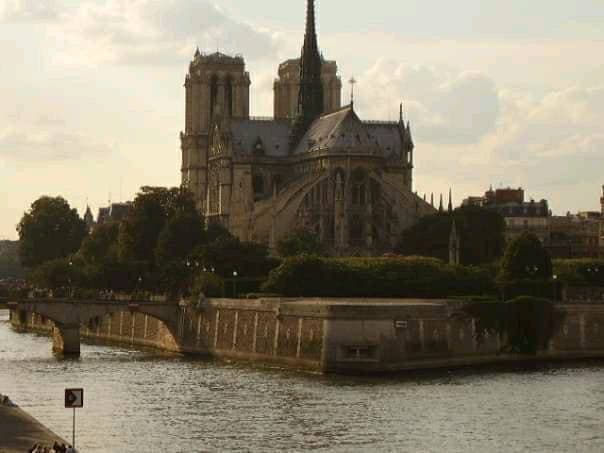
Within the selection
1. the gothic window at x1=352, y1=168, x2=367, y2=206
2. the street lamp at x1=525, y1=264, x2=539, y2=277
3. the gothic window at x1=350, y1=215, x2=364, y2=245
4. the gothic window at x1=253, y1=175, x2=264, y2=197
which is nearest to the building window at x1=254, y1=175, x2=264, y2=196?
the gothic window at x1=253, y1=175, x2=264, y2=197

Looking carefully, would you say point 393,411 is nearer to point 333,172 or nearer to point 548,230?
point 333,172

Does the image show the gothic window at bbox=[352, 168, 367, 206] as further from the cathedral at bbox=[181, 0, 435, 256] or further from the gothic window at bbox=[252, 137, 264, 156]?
the gothic window at bbox=[252, 137, 264, 156]

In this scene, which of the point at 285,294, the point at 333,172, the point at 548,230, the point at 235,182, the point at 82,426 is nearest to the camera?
the point at 82,426

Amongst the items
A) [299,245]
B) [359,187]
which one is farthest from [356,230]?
[299,245]

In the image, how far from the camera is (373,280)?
98438 millimetres

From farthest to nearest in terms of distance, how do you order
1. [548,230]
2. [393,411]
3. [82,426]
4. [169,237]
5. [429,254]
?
1. [548,230]
2. [429,254]
3. [169,237]
4. [393,411]
5. [82,426]

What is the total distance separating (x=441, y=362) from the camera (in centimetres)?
8138

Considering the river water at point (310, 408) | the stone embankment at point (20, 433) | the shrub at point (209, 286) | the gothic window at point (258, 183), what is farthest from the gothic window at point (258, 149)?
the stone embankment at point (20, 433)

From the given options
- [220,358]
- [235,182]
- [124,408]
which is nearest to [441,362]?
[220,358]

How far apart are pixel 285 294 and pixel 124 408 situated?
33.1 metres

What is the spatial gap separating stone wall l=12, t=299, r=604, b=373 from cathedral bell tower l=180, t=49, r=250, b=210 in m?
71.5

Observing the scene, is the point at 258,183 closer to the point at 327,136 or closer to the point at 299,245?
the point at 327,136

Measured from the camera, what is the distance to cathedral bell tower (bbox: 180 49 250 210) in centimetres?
16788

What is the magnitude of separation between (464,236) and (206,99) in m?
44.7
